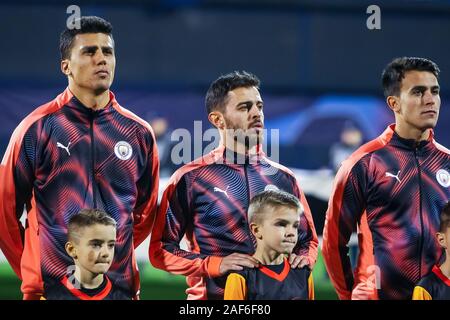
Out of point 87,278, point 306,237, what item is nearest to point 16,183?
point 87,278

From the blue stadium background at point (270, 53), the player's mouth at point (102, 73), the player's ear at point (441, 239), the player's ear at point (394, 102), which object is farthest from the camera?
the blue stadium background at point (270, 53)

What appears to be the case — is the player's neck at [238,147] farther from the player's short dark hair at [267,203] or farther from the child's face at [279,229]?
the child's face at [279,229]

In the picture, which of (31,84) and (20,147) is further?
(31,84)

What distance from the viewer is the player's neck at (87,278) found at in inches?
183

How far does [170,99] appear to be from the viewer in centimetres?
815

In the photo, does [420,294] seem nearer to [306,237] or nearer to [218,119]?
[306,237]

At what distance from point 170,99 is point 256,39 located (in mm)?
2275

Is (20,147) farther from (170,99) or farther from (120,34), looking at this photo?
(120,34)

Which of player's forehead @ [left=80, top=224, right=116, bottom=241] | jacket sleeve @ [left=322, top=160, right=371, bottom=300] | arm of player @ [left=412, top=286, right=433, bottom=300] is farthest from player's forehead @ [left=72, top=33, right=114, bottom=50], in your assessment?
arm of player @ [left=412, top=286, right=433, bottom=300]

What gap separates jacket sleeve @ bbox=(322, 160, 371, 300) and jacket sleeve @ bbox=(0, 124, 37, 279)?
1.60 m

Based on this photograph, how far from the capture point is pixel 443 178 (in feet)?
16.6

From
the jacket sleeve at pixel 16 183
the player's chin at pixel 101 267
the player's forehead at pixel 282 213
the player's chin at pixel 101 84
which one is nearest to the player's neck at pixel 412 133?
the player's forehead at pixel 282 213

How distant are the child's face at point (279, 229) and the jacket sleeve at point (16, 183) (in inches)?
46.2

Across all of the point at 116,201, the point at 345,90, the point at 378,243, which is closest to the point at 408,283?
the point at 378,243
